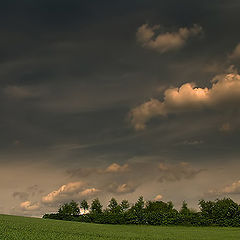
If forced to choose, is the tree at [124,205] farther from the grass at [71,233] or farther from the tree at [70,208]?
the grass at [71,233]

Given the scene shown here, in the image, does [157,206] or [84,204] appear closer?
[84,204]

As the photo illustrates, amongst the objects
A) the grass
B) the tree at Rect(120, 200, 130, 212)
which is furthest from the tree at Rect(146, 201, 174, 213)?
the grass

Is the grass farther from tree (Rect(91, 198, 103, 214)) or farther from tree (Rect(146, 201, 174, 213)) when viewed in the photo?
tree (Rect(146, 201, 174, 213))

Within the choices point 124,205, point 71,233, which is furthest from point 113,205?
point 71,233

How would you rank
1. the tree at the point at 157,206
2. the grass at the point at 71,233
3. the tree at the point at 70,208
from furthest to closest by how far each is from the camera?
the tree at the point at 157,206, the tree at the point at 70,208, the grass at the point at 71,233

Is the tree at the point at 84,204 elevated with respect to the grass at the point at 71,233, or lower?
elevated

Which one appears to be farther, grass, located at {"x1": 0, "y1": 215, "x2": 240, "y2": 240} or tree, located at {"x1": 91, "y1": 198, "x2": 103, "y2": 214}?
tree, located at {"x1": 91, "y1": 198, "x2": 103, "y2": 214}

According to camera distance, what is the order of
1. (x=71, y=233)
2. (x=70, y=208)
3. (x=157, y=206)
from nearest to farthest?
(x=71, y=233) < (x=70, y=208) < (x=157, y=206)

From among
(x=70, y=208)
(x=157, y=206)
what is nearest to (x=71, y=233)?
(x=70, y=208)

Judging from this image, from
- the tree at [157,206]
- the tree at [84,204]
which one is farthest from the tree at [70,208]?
the tree at [157,206]

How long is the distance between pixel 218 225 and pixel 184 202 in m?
46.8

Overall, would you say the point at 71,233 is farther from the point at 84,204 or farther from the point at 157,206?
the point at 157,206

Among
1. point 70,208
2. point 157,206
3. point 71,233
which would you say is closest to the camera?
point 71,233

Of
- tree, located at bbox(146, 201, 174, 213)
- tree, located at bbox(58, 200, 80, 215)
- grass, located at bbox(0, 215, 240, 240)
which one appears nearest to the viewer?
grass, located at bbox(0, 215, 240, 240)
